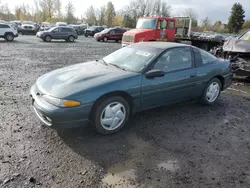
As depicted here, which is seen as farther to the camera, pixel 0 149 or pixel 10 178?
pixel 0 149

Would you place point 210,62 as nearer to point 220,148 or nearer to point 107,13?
point 220,148

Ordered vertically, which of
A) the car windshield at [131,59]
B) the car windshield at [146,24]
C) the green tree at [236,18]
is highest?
the green tree at [236,18]

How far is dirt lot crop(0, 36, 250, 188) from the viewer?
2922 millimetres

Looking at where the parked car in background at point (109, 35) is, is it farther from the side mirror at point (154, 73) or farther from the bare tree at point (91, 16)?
the bare tree at point (91, 16)

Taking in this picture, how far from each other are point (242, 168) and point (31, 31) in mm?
34478

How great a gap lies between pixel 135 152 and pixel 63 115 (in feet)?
3.92

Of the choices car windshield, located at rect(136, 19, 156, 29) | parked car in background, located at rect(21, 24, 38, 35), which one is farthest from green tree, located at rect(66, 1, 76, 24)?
car windshield, located at rect(136, 19, 156, 29)

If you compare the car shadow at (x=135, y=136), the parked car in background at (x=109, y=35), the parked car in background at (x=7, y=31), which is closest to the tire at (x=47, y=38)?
the parked car in background at (x=7, y=31)

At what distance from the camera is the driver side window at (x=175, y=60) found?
4.53 meters

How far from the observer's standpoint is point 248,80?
8875 millimetres

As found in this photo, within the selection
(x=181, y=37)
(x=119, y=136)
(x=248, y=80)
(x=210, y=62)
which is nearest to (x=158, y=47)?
(x=210, y=62)

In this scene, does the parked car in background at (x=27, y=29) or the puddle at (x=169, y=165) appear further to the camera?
the parked car in background at (x=27, y=29)

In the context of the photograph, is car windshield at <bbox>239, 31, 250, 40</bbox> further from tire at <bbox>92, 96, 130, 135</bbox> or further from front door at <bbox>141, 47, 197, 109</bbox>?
tire at <bbox>92, 96, 130, 135</bbox>

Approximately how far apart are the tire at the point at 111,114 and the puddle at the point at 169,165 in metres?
1.09
